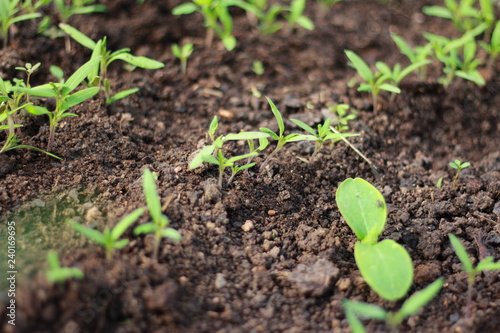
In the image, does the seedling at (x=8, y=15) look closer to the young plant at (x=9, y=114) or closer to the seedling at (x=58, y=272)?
the young plant at (x=9, y=114)

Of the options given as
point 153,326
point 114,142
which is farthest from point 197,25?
point 153,326

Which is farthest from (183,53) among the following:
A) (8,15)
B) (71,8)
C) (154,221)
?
(154,221)

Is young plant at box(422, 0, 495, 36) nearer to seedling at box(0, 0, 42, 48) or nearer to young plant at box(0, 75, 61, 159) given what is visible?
seedling at box(0, 0, 42, 48)

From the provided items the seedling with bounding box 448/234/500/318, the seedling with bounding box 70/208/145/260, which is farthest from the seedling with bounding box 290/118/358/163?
the seedling with bounding box 70/208/145/260

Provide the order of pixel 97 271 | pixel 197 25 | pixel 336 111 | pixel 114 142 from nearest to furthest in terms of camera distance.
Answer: pixel 97 271 < pixel 114 142 < pixel 336 111 < pixel 197 25

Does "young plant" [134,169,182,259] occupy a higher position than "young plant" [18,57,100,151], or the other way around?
"young plant" [18,57,100,151]

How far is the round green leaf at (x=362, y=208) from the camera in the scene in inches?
75.5

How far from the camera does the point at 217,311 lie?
1.67 m

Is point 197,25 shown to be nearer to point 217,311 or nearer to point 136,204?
point 136,204

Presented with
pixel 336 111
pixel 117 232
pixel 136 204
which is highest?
pixel 117 232

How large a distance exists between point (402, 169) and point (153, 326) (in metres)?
1.50

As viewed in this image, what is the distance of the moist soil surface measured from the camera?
1.63 metres

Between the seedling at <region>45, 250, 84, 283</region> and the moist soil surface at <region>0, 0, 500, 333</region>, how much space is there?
32mm

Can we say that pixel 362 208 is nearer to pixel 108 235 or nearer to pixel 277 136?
pixel 277 136
